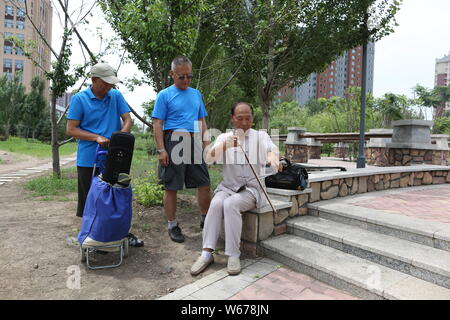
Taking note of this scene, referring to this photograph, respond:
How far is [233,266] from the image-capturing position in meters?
2.61

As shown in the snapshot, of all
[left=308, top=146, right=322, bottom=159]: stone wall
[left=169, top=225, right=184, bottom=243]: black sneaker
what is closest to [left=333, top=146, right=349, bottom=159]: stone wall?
[left=308, top=146, right=322, bottom=159]: stone wall

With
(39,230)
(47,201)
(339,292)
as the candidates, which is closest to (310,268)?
(339,292)

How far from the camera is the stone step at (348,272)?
2.15 metres

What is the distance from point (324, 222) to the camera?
11.0ft

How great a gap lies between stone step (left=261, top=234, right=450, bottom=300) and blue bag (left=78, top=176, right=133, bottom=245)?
135 centimetres

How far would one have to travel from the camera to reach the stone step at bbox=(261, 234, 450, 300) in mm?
2154

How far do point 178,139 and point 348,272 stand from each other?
6.49ft

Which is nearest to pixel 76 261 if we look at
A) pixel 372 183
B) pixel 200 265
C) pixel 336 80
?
pixel 200 265

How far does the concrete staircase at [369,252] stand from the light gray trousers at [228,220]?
426 mm

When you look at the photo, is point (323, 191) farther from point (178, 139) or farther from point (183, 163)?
point (178, 139)

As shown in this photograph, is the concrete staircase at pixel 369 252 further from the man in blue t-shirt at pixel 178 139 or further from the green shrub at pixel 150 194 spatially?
the green shrub at pixel 150 194

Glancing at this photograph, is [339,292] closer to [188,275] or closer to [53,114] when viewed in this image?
[188,275]

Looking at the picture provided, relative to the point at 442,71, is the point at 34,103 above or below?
below
